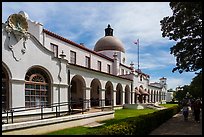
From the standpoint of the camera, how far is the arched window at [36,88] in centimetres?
1681

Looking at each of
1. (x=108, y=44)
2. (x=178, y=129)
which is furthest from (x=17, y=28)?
(x=108, y=44)

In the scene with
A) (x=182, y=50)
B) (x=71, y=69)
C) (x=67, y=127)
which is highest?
(x=182, y=50)

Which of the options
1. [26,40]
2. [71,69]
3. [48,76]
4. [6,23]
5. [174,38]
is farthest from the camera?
[71,69]

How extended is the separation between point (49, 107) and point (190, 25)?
11935 mm

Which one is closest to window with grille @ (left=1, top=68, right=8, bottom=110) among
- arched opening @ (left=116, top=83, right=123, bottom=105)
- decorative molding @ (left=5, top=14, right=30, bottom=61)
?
decorative molding @ (left=5, top=14, right=30, bottom=61)

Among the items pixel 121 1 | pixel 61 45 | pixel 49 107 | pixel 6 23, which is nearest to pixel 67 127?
pixel 49 107

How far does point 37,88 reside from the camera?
57.5 ft

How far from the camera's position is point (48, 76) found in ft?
60.4

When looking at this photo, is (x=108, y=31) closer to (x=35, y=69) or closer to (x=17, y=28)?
(x=35, y=69)

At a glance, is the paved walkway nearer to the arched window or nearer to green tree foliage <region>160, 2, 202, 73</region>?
green tree foliage <region>160, 2, 202, 73</region>

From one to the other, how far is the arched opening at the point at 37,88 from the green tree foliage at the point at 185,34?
1047 cm

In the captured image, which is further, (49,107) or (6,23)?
(49,107)

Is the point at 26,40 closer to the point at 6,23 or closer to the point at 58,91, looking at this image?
the point at 6,23

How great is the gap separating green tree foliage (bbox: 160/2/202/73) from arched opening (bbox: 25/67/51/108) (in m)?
10.5
